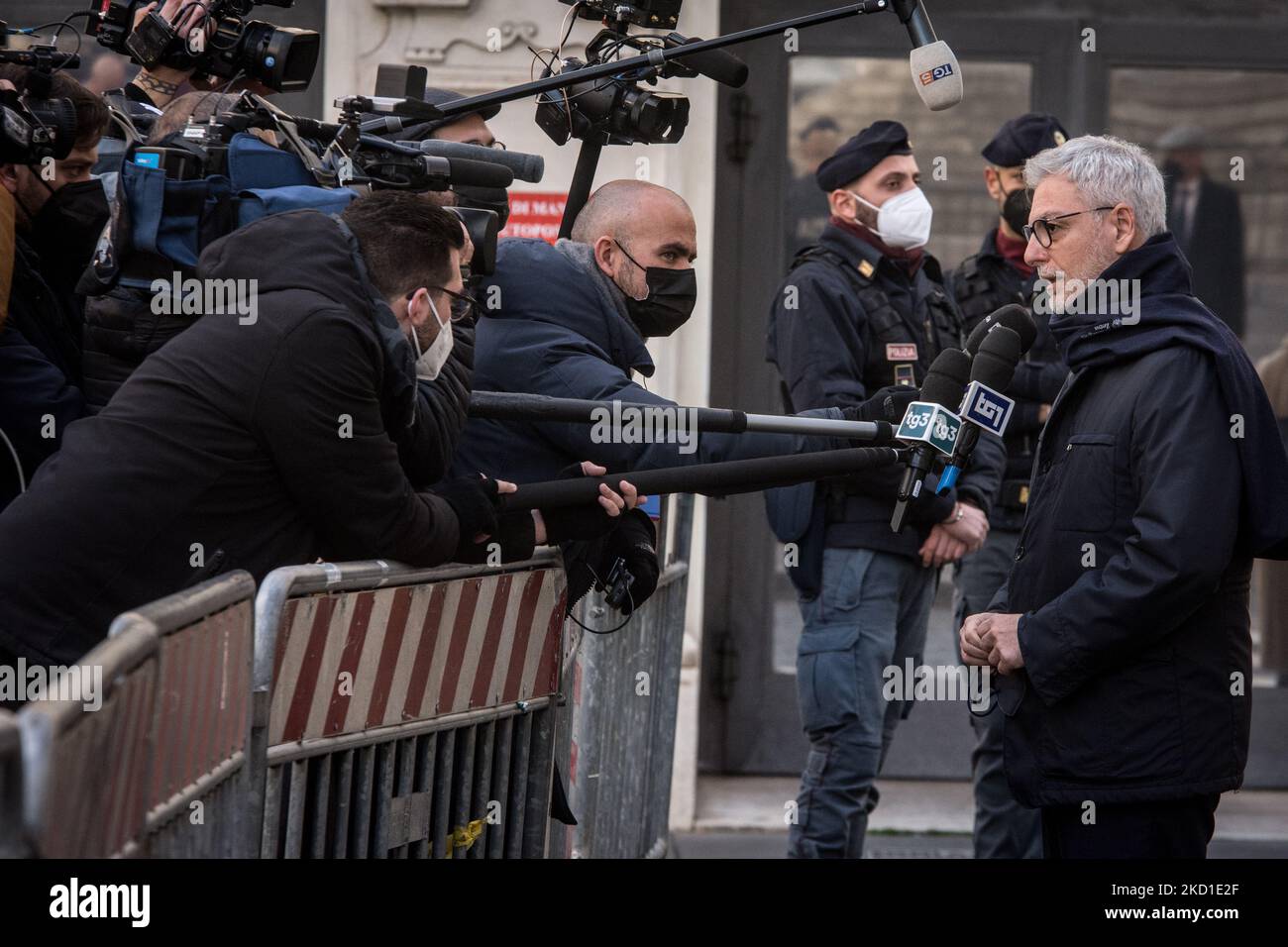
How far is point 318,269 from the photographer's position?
3318 millimetres

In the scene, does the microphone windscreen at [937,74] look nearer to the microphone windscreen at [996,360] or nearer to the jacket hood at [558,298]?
the microphone windscreen at [996,360]

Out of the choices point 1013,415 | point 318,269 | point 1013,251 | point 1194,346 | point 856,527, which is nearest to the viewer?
point 318,269

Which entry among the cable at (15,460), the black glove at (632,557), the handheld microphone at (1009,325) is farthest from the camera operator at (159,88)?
the handheld microphone at (1009,325)

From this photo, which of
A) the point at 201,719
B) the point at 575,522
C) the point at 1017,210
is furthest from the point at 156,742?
the point at 1017,210

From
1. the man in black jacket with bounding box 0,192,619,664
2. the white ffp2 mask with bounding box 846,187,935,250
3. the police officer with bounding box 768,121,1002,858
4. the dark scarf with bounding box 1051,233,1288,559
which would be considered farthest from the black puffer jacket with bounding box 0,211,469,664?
the white ffp2 mask with bounding box 846,187,935,250

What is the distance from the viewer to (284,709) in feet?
9.91

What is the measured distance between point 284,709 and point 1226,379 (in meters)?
1.85

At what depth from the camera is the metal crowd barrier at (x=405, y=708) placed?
3.03m

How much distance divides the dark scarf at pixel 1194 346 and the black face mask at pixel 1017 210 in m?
1.96

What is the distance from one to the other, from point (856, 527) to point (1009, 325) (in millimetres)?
1141

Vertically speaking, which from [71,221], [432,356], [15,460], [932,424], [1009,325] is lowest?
[15,460]

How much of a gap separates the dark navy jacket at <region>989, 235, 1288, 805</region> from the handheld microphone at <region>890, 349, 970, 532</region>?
0.28 meters

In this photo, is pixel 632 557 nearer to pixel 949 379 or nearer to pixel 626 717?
pixel 626 717
